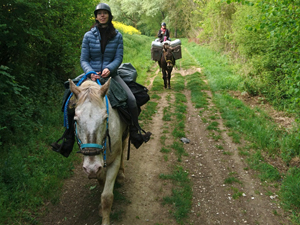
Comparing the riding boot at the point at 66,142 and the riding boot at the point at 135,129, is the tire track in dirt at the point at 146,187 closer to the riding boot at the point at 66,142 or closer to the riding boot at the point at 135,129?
the riding boot at the point at 135,129

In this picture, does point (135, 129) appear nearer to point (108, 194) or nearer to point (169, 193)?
point (108, 194)

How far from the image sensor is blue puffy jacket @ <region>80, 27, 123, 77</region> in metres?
3.86

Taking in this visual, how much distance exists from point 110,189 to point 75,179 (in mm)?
1834

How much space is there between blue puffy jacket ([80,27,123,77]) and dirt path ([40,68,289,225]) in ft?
7.98

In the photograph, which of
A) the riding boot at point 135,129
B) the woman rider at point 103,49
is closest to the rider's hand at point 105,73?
the woman rider at point 103,49

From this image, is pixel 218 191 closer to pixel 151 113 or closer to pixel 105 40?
pixel 105 40

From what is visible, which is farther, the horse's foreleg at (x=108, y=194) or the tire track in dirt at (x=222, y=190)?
the tire track in dirt at (x=222, y=190)

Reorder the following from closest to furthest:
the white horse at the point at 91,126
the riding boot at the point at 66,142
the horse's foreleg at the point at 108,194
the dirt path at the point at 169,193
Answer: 1. the white horse at the point at 91,126
2. the horse's foreleg at the point at 108,194
3. the riding boot at the point at 66,142
4. the dirt path at the point at 169,193

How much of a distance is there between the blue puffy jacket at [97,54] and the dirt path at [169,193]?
7.98 ft

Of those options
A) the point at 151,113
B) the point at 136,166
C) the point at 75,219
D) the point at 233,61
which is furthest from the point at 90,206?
the point at 233,61

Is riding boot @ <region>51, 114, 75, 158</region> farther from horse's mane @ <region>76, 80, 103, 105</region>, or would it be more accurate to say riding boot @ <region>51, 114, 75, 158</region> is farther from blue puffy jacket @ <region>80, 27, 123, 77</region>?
blue puffy jacket @ <region>80, 27, 123, 77</region>

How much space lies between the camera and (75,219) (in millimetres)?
3721

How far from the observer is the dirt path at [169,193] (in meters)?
3.77

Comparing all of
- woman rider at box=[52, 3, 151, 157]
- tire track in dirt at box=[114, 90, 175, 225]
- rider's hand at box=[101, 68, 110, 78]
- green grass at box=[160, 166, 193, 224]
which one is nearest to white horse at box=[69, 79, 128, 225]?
rider's hand at box=[101, 68, 110, 78]
